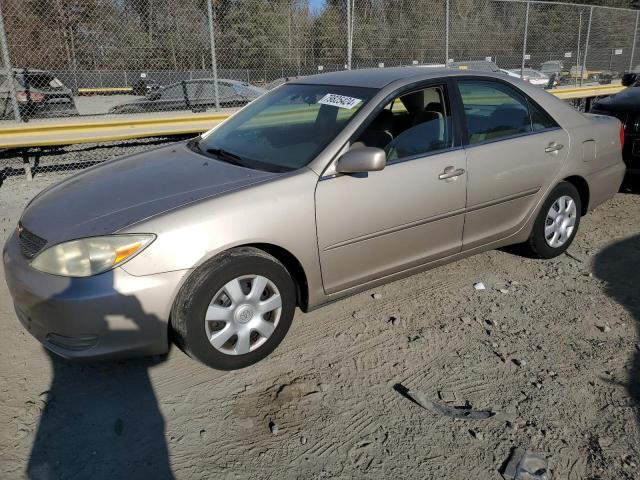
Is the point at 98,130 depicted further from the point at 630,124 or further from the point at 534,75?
the point at 534,75

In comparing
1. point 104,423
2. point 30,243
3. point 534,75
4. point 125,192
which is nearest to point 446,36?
point 534,75

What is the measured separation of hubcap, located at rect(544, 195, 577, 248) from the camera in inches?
172

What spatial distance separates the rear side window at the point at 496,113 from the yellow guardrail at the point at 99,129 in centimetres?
458

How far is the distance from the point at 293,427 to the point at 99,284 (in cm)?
116

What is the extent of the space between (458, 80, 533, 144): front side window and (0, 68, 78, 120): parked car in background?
223 inches

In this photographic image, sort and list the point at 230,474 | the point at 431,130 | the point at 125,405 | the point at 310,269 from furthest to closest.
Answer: the point at 431,130 → the point at 310,269 → the point at 125,405 → the point at 230,474

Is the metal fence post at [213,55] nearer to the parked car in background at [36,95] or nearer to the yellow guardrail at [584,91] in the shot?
the parked car in background at [36,95]

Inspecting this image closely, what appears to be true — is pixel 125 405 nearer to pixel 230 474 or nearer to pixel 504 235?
pixel 230 474

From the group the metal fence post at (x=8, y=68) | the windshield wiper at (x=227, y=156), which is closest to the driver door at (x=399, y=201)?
the windshield wiper at (x=227, y=156)

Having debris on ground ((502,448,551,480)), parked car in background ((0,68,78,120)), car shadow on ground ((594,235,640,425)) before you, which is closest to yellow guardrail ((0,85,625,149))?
parked car in background ((0,68,78,120))

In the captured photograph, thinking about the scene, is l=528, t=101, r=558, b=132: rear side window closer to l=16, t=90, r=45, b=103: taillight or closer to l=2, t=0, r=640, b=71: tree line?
l=2, t=0, r=640, b=71: tree line

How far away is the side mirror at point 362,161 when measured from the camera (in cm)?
303

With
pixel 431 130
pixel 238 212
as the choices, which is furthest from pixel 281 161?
pixel 431 130

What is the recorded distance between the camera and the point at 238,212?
2.81 m
